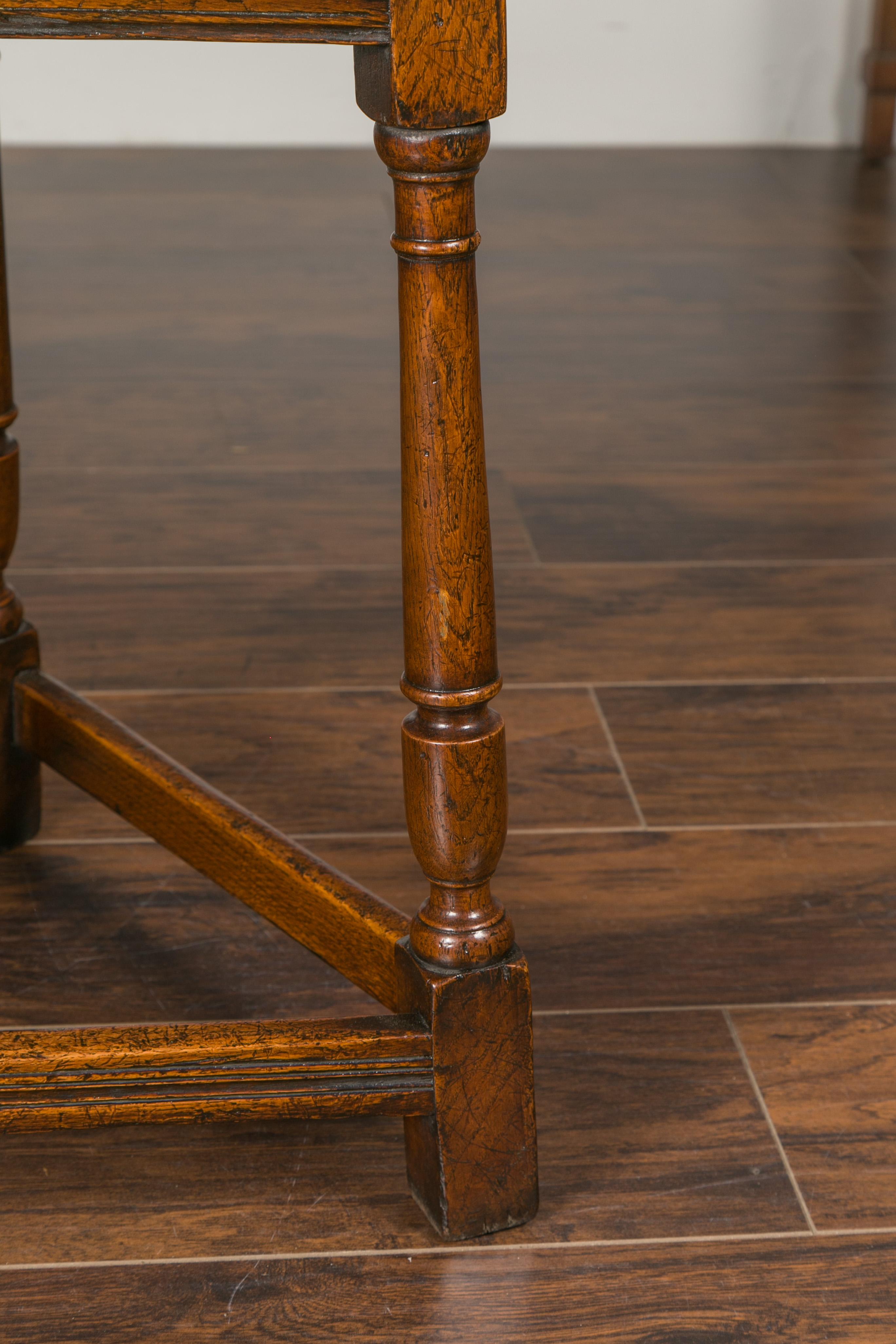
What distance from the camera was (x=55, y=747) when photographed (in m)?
1.04

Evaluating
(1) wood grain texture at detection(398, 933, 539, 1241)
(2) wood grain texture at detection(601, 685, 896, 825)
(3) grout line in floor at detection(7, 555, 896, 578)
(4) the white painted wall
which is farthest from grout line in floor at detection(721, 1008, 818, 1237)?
(4) the white painted wall

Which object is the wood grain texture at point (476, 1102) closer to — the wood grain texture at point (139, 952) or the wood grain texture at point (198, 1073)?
the wood grain texture at point (198, 1073)

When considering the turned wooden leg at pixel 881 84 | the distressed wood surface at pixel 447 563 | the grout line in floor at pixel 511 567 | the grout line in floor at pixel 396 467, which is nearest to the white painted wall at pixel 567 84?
the turned wooden leg at pixel 881 84

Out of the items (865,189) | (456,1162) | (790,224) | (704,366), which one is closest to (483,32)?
(456,1162)

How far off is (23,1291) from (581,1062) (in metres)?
0.32

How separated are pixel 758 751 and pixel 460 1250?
55 cm

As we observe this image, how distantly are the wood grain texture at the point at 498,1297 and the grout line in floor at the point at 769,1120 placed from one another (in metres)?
0.02

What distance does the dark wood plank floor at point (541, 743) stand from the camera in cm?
79

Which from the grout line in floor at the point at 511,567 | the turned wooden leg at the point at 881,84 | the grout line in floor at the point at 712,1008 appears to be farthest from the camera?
the turned wooden leg at the point at 881,84

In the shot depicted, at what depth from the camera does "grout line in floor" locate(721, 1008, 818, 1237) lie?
0.82m

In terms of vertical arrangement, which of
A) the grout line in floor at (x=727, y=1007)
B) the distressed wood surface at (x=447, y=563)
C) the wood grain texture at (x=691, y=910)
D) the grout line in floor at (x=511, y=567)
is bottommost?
the grout line in floor at (x=511, y=567)

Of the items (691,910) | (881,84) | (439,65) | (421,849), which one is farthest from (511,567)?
(881,84)

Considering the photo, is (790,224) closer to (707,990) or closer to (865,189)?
(865,189)

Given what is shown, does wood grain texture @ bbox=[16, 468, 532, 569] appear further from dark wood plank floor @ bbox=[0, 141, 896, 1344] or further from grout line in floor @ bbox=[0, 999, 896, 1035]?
grout line in floor @ bbox=[0, 999, 896, 1035]
